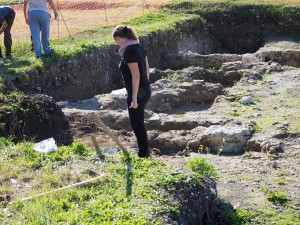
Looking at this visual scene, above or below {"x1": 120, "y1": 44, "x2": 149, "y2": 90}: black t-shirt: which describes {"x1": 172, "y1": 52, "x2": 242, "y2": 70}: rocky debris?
below

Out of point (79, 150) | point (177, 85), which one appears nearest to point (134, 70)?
point (79, 150)

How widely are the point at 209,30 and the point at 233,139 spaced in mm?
13700

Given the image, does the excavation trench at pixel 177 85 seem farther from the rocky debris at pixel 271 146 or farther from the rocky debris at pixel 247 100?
the rocky debris at pixel 247 100

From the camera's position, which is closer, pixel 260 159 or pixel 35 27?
pixel 260 159

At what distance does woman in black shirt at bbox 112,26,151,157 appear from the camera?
8.51 meters

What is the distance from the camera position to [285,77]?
643 inches

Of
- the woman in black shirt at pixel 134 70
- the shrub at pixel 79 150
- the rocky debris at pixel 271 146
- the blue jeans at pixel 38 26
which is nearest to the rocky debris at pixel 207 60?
the blue jeans at pixel 38 26

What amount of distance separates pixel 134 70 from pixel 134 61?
14 cm

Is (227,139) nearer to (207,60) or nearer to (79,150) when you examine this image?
(79,150)

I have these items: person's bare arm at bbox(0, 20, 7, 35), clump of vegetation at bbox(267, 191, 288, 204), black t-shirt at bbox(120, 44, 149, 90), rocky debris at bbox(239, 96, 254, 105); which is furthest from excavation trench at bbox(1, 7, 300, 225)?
black t-shirt at bbox(120, 44, 149, 90)

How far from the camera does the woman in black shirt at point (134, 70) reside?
27.9 ft

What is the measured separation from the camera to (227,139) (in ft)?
37.1

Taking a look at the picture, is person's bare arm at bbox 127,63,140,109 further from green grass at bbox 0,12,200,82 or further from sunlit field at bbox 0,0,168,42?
sunlit field at bbox 0,0,168,42

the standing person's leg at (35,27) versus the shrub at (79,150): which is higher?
the standing person's leg at (35,27)
